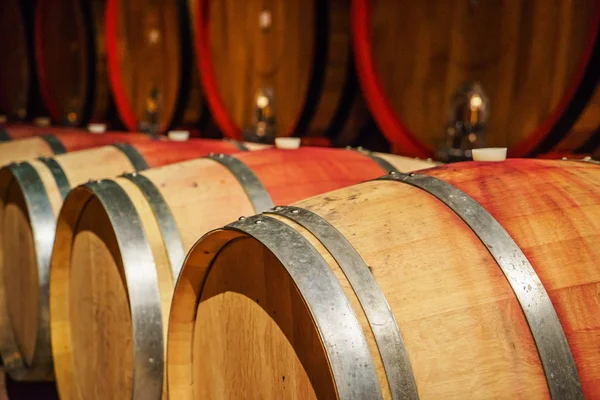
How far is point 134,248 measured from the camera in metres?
1.72

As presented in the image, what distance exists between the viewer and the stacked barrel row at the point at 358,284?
1081 mm

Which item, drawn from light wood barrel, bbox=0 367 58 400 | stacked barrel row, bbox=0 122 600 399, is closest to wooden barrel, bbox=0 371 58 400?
light wood barrel, bbox=0 367 58 400

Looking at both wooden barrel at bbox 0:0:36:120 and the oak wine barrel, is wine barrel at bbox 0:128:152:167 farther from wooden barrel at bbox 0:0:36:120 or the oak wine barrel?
wooden barrel at bbox 0:0:36:120

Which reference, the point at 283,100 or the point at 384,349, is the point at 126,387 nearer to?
the point at 384,349

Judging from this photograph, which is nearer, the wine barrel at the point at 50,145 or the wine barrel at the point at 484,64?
the wine barrel at the point at 484,64

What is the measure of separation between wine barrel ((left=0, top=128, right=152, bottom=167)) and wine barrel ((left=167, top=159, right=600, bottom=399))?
6.75 ft

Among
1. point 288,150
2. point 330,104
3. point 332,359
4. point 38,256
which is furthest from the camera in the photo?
point 330,104

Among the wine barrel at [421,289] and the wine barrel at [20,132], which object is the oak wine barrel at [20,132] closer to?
the wine barrel at [20,132]

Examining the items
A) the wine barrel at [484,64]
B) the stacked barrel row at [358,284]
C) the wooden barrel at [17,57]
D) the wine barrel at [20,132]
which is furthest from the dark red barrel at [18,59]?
the stacked barrel row at [358,284]

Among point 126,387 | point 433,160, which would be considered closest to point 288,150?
point 433,160

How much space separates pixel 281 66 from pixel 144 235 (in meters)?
1.27

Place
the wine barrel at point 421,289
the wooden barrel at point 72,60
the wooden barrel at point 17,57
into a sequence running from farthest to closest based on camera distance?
the wooden barrel at point 17,57 → the wooden barrel at point 72,60 → the wine barrel at point 421,289

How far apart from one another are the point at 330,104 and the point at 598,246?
1507 millimetres

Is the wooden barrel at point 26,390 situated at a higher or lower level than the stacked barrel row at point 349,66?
lower
